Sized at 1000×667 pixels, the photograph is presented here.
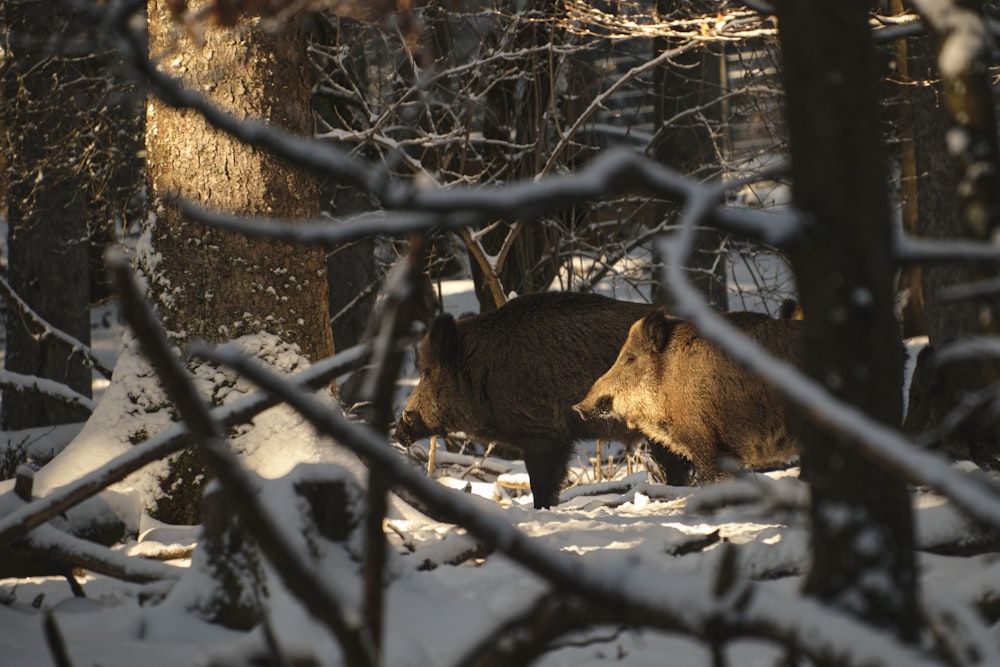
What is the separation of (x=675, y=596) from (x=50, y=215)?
481 inches

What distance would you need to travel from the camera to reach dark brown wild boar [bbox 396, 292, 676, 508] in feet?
26.5

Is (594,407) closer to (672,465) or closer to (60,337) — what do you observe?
(672,465)

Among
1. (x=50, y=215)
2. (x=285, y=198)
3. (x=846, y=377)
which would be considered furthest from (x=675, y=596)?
(x=50, y=215)

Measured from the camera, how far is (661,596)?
1888 millimetres

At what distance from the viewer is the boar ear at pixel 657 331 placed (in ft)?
23.7

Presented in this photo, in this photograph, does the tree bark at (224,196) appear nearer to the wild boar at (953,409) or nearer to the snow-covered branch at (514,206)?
the wild boar at (953,409)

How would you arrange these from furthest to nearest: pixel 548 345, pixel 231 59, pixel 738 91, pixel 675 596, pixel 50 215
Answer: pixel 50 215 < pixel 738 91 < pixel 548 345 < pixel 231 59 < pixel 675 596

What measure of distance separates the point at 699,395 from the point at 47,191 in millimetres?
8768

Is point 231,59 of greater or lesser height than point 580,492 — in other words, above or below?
above

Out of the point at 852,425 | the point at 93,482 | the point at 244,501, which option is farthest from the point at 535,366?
the point at 852,425

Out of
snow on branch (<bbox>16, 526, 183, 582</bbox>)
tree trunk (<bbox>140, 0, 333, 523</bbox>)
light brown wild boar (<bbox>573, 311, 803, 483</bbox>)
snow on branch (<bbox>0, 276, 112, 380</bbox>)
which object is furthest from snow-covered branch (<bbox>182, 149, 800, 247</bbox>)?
snow on branch (<bbox>0, 276, 112, 380</bbox>)

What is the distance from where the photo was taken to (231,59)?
18.8ft

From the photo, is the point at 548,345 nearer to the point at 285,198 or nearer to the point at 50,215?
the point at 285,198

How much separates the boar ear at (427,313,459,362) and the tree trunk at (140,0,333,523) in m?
2.32
